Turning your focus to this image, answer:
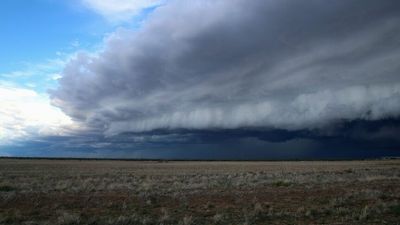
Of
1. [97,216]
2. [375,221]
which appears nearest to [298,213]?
[375,221]

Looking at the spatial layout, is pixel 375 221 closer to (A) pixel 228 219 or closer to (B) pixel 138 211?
(A) pixel 228 219

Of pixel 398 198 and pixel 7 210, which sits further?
Answer: pixel 398 198

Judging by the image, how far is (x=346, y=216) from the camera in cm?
1695

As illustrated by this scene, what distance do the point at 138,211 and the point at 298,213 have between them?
732cm

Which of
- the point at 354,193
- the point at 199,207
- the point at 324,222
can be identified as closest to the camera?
the point at 324,222

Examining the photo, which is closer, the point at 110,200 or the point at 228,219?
the point at 228,219

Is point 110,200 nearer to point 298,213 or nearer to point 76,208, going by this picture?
point 76,208

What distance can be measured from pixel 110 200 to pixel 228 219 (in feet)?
29.2

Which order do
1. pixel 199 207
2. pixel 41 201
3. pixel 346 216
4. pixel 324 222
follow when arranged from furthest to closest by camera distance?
pixel 41 201
pixel 199 207
pixel 346 216
pixel 324 222

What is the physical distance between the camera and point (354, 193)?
25.0m

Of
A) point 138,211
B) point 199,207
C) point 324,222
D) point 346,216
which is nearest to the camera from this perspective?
point 324,222

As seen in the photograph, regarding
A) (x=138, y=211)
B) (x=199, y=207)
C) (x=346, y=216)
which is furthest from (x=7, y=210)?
(x=346, y=216)

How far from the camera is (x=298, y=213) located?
18.0 metres

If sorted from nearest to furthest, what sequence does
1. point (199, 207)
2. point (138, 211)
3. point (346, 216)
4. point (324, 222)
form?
point (324, 222), point (346, 216), point (138, 211), point (199, 207)
